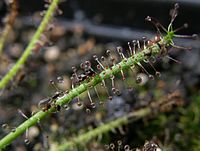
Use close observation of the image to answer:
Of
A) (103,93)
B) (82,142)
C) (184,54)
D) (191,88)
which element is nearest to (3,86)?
(82,142)

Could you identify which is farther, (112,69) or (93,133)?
(93,133)

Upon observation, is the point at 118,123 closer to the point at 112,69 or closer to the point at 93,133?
the point at 93,133

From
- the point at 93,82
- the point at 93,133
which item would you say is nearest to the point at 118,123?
the point at 93,133

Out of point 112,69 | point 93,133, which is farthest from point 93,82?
point 93,133

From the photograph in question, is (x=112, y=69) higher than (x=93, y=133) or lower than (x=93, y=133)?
higher

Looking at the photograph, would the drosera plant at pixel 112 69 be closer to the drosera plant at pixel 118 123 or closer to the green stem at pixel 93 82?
the green stem at pixel 93 82

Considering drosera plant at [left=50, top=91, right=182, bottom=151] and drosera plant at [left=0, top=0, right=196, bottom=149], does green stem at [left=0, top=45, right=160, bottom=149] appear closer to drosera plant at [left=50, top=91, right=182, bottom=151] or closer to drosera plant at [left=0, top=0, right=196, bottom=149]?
drosera plant at [left=0, top=0, right=196, bottom=149]

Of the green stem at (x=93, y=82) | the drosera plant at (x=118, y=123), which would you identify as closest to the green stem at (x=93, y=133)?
the drosera plant at (x=118, y=123)

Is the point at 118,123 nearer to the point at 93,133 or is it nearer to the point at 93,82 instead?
the point at 93,133

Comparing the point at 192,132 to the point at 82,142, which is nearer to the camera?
the point at 82,142

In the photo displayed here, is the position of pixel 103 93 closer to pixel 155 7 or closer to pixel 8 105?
pixel 8 105

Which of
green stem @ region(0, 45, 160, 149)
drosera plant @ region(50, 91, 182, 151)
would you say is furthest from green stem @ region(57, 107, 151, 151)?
green stem @ region(0, 45, 160, 149)
